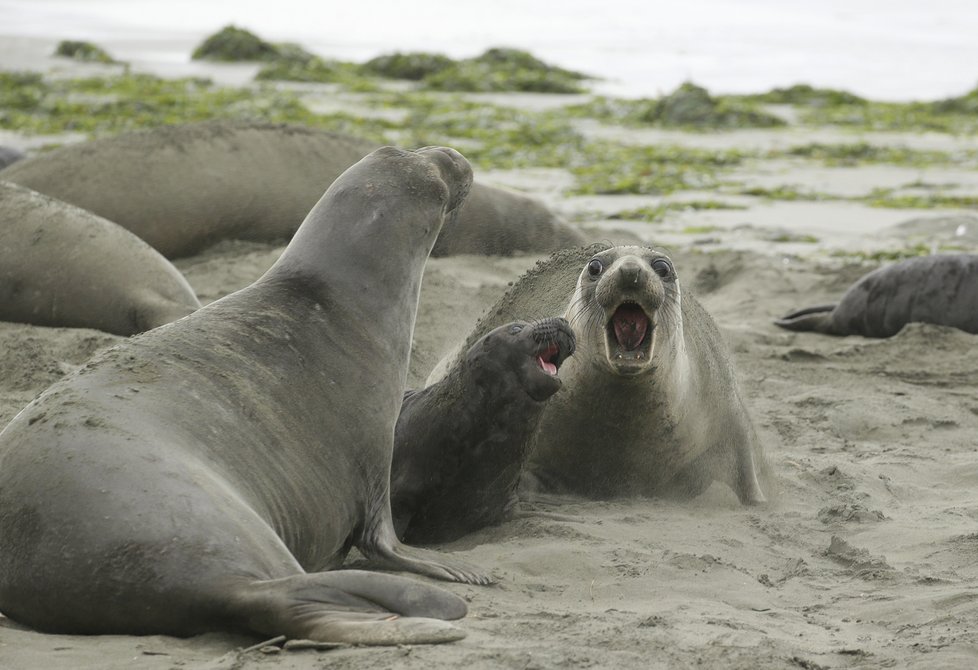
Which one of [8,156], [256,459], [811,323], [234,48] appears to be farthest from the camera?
[234,48]

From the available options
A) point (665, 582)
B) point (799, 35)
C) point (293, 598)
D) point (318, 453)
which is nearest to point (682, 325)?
point (665, 582)

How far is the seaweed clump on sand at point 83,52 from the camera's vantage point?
2103 centimetres

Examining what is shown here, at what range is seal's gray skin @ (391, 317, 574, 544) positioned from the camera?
4.62 metres

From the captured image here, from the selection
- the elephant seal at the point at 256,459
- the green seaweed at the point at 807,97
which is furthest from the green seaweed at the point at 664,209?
the green seaweed at the point at 807,97

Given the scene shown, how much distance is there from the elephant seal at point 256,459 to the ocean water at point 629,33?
16.6 m

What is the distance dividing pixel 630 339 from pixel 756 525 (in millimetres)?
765

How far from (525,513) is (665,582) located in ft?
2.52

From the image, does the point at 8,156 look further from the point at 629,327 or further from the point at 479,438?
the point at 479,438

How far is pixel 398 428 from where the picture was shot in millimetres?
4797

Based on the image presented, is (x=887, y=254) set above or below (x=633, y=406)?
above

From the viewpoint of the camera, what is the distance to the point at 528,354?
15.2ft

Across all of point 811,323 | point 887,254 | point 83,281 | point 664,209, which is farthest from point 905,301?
point 83,281

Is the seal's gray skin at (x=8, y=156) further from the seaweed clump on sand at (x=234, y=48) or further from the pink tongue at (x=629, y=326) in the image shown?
the seaweed clump on sand at (x=234, y=48)

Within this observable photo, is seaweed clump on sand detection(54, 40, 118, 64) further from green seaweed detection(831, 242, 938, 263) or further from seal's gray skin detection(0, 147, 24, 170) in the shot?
green seaweed detection(831, 242, 938, 263)
